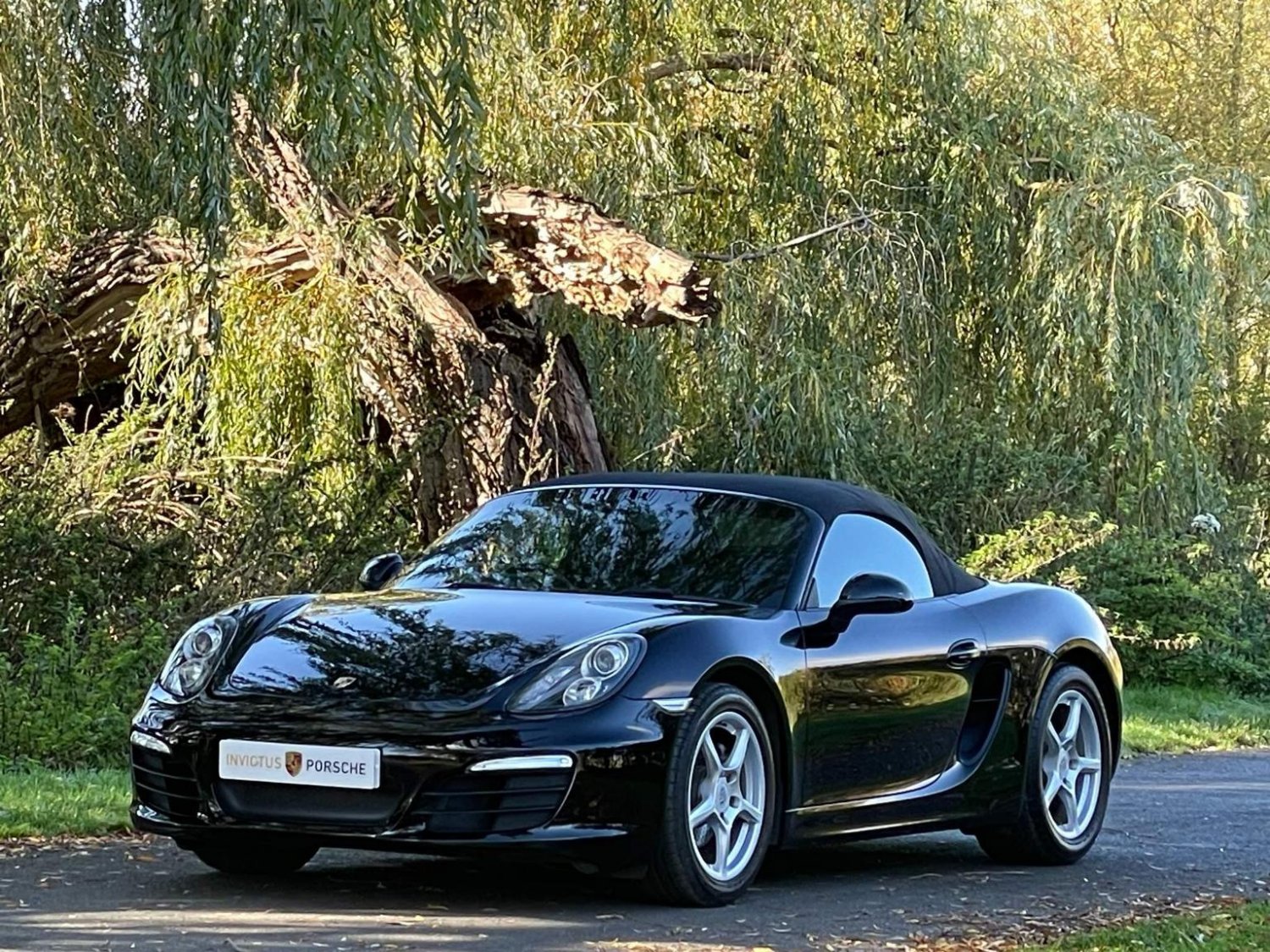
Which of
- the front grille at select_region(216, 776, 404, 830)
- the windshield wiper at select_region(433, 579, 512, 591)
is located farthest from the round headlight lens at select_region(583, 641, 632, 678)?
the windshield wiper at select_region(433, 579, 512, 591)

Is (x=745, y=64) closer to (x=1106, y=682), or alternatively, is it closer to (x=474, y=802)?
(x=1106, y=682)

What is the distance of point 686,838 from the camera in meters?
6.48

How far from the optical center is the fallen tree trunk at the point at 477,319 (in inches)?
544

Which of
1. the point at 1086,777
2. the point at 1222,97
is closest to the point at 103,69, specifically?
the point at 1086,777

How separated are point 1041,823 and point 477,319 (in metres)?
7.88

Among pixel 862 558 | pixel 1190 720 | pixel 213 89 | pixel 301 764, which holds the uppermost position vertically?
pixel 213 89

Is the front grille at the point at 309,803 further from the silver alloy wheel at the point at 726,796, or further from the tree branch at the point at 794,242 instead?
the tree branch at the point at 794,242

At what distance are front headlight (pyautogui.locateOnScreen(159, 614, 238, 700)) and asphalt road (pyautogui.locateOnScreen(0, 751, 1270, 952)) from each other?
0.63 metres

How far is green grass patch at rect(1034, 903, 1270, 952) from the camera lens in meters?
6.13

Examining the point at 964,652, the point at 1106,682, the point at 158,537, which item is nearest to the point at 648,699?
the point at 964,652

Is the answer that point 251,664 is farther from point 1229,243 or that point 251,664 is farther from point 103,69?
point 1229,243

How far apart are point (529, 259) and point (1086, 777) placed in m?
6.62

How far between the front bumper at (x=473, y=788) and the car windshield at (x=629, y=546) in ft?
3.46

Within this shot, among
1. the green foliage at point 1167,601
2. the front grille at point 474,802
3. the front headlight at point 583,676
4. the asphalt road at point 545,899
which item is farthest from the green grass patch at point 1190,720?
the front grille at point 474,802
